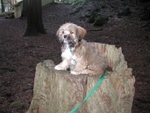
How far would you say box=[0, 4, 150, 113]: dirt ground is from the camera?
22.5ft

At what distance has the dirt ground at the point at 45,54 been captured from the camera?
684 cm

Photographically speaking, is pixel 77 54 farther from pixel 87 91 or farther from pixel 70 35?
pixel 87 91

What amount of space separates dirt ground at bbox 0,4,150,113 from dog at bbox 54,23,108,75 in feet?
8.07

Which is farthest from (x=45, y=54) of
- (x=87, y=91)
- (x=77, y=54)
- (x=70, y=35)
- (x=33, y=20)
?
(x=87, y=91)

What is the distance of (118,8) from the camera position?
1869cm

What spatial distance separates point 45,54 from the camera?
10.4m

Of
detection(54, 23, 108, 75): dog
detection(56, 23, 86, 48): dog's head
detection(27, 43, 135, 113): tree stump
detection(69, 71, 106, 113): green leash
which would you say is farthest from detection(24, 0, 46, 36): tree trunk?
detection(69, 71, 106, 113): green leash

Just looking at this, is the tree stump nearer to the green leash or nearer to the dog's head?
the green leash

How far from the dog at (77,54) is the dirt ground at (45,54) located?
2.46m

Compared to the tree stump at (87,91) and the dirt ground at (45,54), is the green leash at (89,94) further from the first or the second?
the dirt ground at (45,54)

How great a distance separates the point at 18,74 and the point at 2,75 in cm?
51

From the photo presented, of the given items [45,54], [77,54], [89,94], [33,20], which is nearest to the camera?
[89,94]

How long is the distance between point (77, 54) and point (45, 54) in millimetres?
6299

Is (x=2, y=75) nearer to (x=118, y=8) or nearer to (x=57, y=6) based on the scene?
(x=118, y=8)
